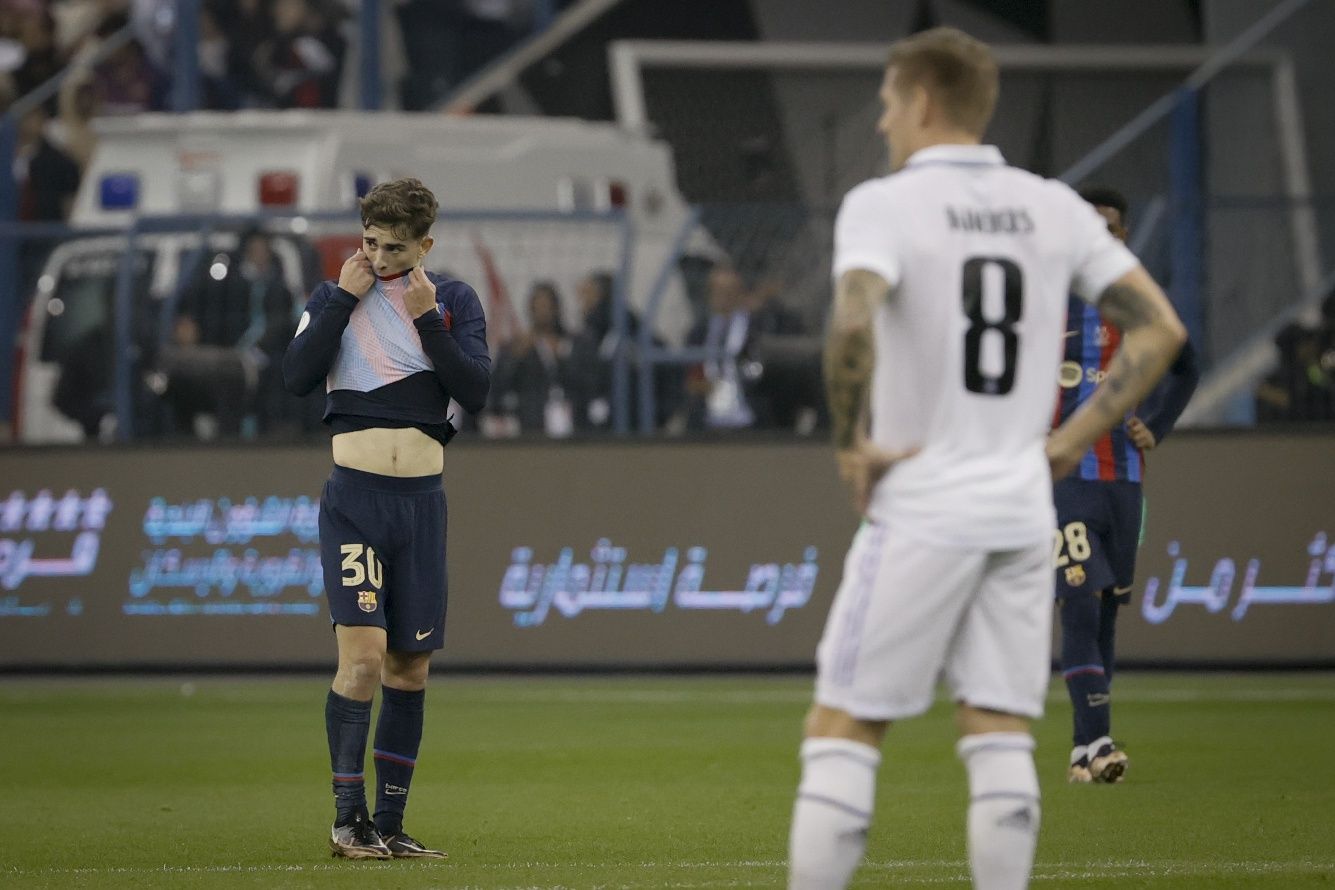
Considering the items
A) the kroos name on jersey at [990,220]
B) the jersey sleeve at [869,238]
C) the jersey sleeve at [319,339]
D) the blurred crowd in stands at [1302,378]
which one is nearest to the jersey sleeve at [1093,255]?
the kroos name on jersey at [990,220]

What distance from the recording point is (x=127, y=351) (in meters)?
16.0

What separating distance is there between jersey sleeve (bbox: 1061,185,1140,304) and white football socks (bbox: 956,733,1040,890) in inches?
40.9

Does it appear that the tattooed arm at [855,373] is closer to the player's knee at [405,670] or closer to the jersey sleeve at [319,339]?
the jersey sleeve at [319,339]

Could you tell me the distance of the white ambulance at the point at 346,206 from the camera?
51.9 ft


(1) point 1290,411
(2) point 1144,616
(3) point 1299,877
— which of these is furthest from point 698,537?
(3) point 1299,877

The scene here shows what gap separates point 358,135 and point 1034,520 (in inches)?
560

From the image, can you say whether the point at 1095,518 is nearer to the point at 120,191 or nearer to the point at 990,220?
the point at 990,220

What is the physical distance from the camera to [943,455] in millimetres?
5160

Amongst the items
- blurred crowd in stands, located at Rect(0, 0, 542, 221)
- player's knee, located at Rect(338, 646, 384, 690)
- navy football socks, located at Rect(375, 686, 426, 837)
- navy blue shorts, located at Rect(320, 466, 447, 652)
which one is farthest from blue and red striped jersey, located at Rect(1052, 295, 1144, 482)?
blurred crowd in stands, located at Rect(0, 0, 542, 221)

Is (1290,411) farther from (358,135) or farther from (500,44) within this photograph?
(500,44)

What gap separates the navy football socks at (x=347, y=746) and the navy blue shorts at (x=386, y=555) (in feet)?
0.85

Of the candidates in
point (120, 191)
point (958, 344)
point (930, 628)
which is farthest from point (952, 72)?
point (120, 191)

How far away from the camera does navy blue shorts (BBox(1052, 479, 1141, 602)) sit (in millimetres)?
9805

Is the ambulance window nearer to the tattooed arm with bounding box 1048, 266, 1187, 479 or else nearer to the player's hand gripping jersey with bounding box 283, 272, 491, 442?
the player's hand gripping jersey with bounding box 283, 272, 491, 442
